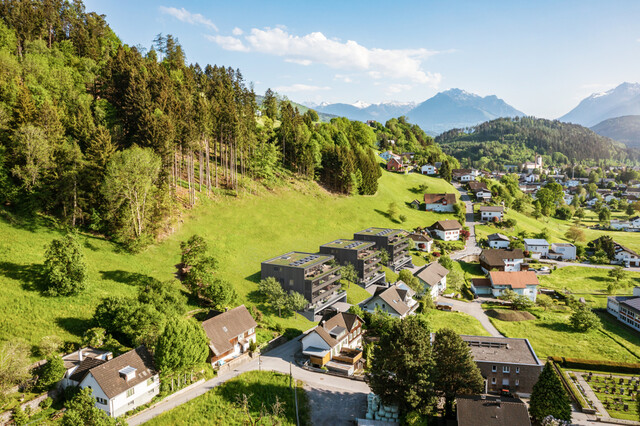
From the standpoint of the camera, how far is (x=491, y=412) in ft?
109

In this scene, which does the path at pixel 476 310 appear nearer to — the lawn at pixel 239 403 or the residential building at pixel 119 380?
the lawn at pixel 239 403

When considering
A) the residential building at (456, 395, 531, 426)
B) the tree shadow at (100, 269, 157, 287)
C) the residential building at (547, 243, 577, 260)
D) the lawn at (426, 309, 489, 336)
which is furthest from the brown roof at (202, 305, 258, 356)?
the residential building at (547, 243, 577, 260)

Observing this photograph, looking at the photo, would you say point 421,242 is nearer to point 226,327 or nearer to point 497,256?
point 497,256

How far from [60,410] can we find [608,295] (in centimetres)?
9651

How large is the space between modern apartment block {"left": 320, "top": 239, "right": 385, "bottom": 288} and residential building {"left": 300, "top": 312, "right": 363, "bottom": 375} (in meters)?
20.0

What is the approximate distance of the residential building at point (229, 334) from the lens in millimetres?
43594

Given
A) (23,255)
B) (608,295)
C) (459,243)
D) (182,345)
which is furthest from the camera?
(459,243)

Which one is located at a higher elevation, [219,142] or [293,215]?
[219,142]

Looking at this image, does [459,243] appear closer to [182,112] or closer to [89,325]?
[182,112]

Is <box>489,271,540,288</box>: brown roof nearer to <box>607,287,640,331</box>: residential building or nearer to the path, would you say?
the path

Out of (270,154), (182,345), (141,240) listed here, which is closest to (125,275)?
(141,240)

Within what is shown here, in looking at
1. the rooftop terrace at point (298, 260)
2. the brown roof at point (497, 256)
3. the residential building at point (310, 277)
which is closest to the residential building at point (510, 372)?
the residential building at point (310, 277)

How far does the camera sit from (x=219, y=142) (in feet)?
301

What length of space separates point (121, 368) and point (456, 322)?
5007cm
